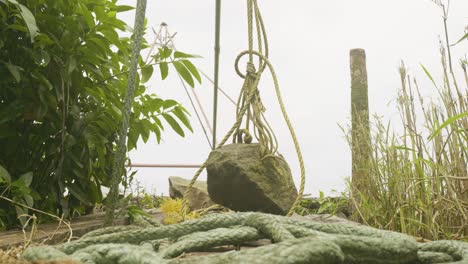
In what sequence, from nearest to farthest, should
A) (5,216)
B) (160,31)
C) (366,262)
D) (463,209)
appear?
(366,262) → (5,216) → (463,209) → (160,31)

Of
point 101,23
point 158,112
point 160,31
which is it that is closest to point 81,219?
point 158,112

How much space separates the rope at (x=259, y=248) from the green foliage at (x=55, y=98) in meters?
0.92

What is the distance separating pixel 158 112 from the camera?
250 centimetres

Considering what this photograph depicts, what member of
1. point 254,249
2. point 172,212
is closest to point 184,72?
point 172,212

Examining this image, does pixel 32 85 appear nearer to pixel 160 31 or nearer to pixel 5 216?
pixel 5 216

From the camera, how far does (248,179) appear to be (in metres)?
2.38

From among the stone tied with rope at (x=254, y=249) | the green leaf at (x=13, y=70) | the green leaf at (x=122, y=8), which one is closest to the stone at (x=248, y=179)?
the green leaf at (x=122, y=8)

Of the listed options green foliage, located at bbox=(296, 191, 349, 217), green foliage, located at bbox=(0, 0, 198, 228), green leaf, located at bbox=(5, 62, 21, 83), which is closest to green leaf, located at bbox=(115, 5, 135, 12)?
green foliage, located at bbox=(0, 0, 198, 228)

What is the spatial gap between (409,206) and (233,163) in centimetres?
88

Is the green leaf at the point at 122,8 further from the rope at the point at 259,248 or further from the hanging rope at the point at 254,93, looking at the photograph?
the rope at the point at 259,248

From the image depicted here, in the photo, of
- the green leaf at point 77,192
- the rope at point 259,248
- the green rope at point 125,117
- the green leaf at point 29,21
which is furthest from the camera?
the green leaf at point 77,192

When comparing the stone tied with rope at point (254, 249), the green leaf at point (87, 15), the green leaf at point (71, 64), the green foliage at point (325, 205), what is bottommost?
the green foliage at point (325, 205)

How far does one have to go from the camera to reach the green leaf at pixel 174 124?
237 cm

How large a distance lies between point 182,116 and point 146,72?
281 mm
